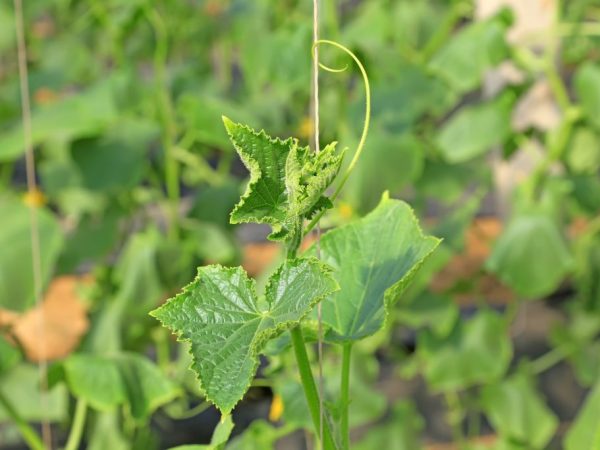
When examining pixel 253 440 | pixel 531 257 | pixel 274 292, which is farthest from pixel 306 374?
pixel 531 257

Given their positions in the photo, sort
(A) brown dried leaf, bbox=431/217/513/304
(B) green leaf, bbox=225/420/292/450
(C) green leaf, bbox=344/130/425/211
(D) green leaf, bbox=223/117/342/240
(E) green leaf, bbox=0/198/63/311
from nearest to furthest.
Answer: (D) green leaf, bbox=223/117/342/240 → (B) green leaf, bbox=225/420/292/450 → (E) green leaf, bbox=0/198/63/311 → (C) green leaf, bbox=344/130/425/211 → (A) brown dried leaf, bbox=431/217/513/304

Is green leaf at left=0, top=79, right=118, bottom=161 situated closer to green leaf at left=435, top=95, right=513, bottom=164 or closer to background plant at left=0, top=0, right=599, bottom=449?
background plant at left=0, top=0, right=599, bottom=449

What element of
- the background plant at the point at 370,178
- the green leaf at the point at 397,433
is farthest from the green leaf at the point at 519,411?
the green leaf at the point at 397,433

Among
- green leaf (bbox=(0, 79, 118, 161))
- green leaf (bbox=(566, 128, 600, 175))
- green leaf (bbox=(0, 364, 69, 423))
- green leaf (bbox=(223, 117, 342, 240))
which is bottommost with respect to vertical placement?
green leaf (bbox=(0, 364, 69, 423))

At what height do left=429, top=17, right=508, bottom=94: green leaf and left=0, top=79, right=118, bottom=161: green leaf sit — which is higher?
left=429, top=17, right=508, bottom=94: green leaf

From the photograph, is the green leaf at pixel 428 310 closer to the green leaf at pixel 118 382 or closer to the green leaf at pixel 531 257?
the green leaf at pixel 531 257

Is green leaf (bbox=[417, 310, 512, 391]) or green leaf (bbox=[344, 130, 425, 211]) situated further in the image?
green leaf (bbox=[417, 310, 512, 391])

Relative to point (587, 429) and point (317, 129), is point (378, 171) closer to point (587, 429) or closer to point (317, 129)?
point (587, 429)

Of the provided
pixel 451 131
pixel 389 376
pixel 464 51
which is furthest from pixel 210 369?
pixel 389 376

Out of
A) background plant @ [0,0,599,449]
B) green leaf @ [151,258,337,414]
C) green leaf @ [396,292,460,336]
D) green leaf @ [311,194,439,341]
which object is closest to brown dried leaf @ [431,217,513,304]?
background plant @ [0,0,599,449]
